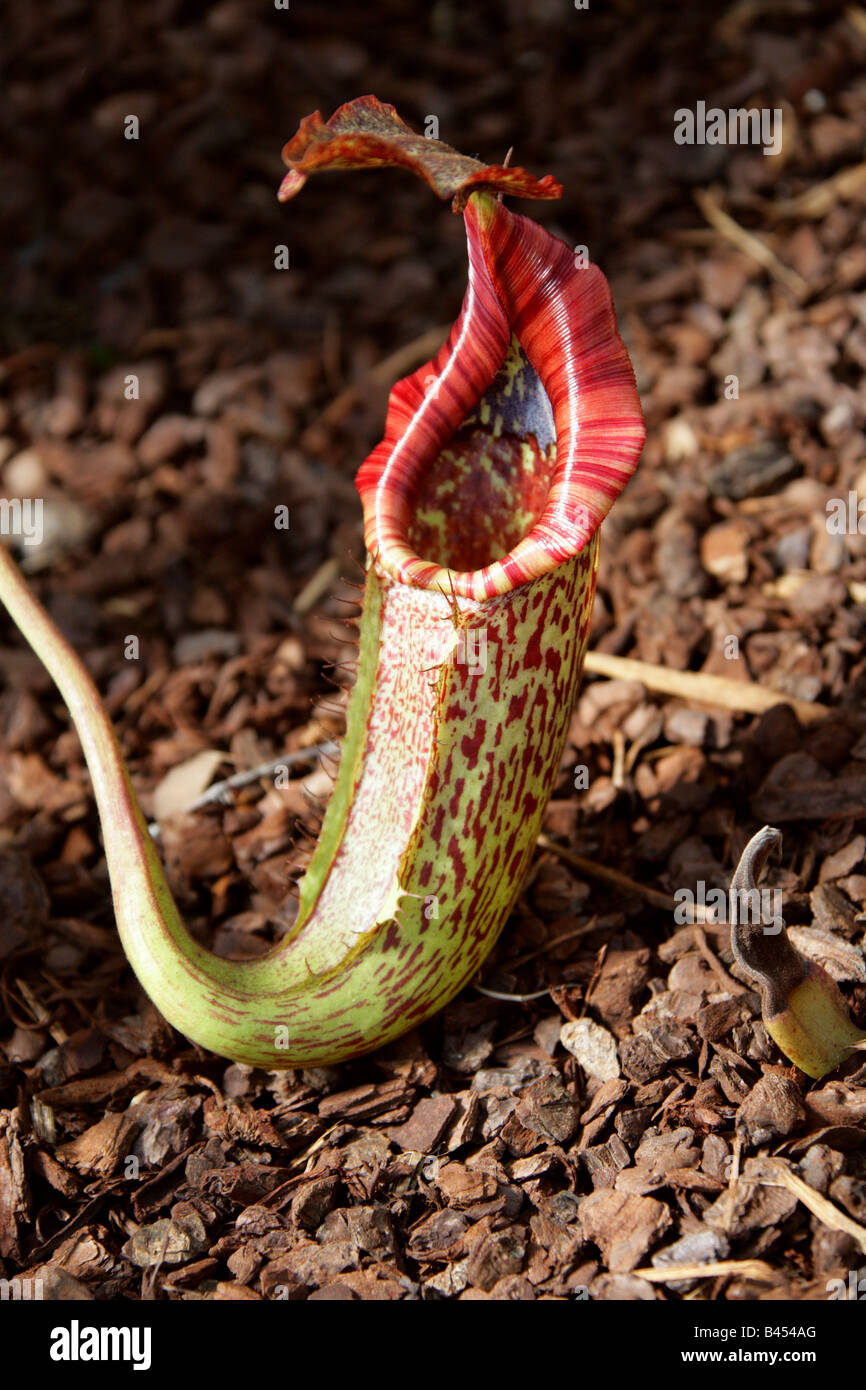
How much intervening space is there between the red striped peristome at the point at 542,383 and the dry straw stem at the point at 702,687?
0.90 metres

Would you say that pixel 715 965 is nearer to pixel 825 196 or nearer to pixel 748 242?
pixel 748 242

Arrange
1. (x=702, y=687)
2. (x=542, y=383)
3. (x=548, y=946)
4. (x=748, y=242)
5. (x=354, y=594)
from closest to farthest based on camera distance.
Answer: (x=542, y=383) → (x=548, y=946) → (x=702, y=687) → (x=354, y=594) → (x=748, y=242)

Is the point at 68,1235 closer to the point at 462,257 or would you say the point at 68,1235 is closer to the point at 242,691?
the point at 242,691

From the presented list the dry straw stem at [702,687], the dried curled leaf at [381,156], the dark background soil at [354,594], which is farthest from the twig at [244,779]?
the dried curled leaf at [381,156]

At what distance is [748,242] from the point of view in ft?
12.7

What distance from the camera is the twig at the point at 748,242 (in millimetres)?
3701

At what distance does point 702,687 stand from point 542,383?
98 cm

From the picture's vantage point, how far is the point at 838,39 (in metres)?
4.18

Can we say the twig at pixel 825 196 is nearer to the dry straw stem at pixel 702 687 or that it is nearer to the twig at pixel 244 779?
the dry straw stem at pixel 702 687

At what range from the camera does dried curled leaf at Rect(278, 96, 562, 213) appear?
5.32 ft

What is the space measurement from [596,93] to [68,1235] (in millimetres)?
4192

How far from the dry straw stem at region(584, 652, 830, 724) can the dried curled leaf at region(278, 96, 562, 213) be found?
1.31 m

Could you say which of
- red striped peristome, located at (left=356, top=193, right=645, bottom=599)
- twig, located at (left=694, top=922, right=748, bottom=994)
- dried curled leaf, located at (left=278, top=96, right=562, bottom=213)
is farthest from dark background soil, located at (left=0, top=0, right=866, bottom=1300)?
dried curled leaf, located at (left=278, top=96, right=562, bottom=213)

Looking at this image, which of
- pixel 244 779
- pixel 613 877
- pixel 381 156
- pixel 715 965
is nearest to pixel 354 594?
pixel 244 779
